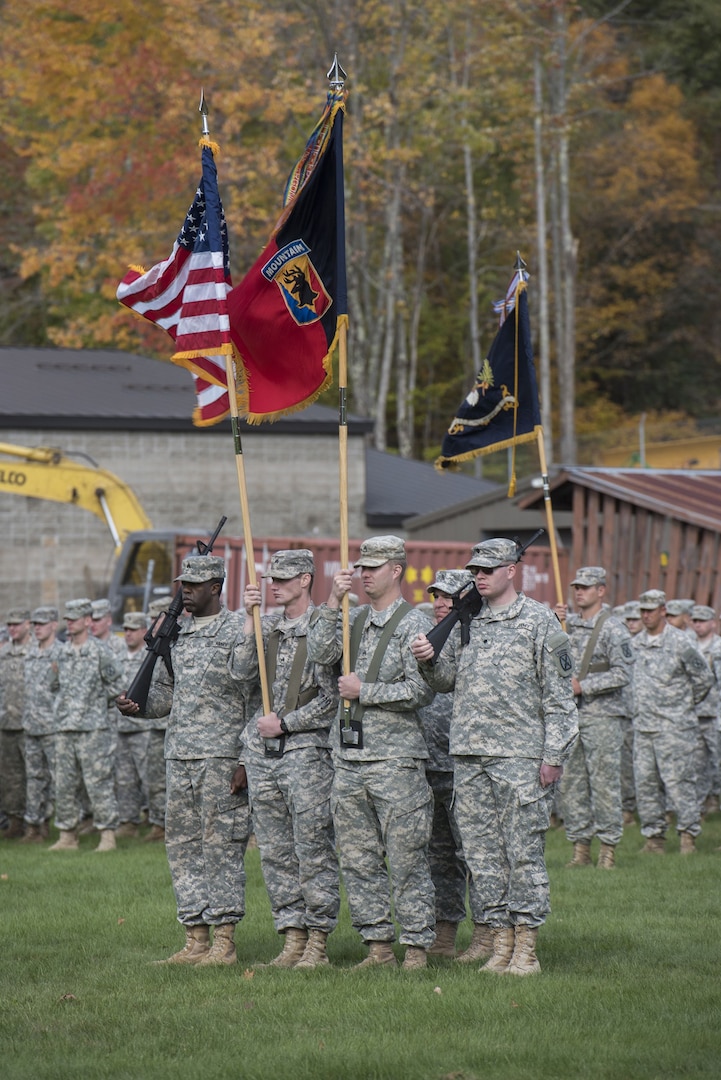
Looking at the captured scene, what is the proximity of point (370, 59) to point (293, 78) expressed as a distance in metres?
1.81

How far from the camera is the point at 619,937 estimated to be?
972 centimetres

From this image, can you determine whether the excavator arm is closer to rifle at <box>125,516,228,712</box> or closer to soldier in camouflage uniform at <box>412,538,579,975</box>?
rifle at <box>125,516,228,712</box>

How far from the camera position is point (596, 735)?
13.3 metres

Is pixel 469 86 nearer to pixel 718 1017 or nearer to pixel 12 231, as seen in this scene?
pixel 12 231

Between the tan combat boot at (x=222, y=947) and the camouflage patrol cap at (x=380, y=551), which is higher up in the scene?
the camouflage patrol cap at (x=380, y=551)

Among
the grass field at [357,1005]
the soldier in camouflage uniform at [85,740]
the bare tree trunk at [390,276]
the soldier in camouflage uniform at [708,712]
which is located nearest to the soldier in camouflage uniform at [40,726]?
the soldier in camouflage uniform at [85,740]

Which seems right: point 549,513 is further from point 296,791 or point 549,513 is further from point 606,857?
point 296,791

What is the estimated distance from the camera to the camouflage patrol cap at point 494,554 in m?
8.73

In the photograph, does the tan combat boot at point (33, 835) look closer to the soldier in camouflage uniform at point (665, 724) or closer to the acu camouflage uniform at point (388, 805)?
the soldier in camouflage uniform at point (665, 724)

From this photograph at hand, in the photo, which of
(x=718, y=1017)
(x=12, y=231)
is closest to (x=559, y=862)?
(x=718, y=1017)

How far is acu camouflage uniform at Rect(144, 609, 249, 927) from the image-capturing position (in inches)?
356

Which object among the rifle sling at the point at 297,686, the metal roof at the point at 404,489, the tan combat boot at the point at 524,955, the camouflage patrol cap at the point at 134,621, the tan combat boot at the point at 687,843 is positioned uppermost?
the rifle sling at the point at 297,686

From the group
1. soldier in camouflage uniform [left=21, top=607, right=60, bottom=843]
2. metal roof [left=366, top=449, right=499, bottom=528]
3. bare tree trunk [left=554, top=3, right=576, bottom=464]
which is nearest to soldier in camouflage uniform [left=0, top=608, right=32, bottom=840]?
soldier in camouflage uniform [left=21, top=607, right=60, bottom=843]

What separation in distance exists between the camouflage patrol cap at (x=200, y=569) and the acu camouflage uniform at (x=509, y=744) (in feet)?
4.64
